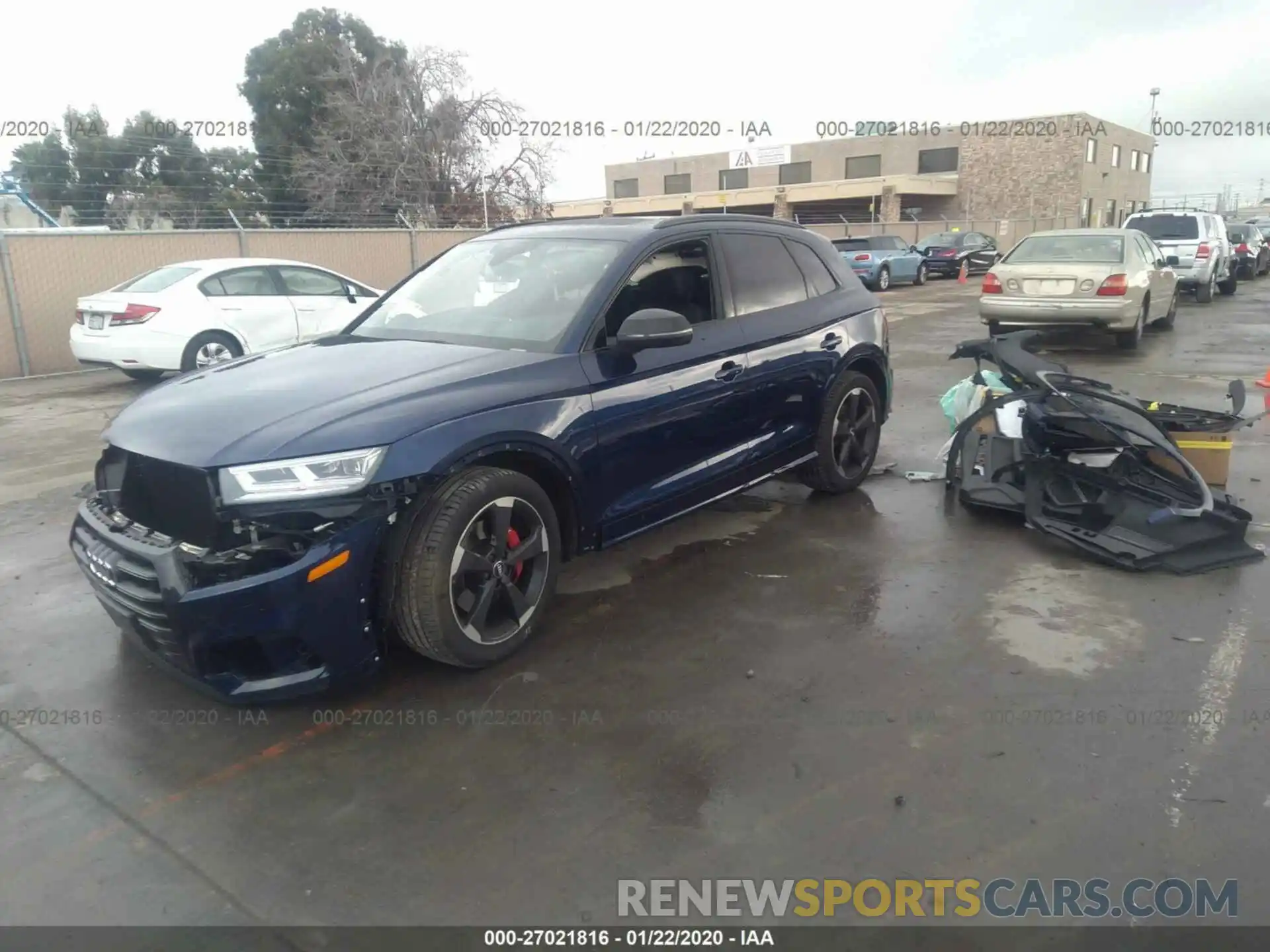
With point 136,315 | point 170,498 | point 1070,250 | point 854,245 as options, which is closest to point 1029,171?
point 854,245

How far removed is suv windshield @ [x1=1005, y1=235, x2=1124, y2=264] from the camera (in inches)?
480

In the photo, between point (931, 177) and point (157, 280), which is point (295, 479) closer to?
point (157, 280)

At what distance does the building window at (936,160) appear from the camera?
52344mm

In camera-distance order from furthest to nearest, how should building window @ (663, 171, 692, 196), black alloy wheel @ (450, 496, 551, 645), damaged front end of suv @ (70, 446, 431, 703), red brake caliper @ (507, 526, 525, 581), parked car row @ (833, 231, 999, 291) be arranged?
1. building window @ (663, 171, 692, 196)
2. parked car row @ (833, 231, 999, 291)
3. red brake caliper @ (507, 526, 525, 581)
4. black alloy wheel @ (450, 496, 551, 645)
5. damaged front end of suv @ (70, 446, 431, 703)

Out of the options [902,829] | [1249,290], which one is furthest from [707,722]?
[1249,290]

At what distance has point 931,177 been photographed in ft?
169

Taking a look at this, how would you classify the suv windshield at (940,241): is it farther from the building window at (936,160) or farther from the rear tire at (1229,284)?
the building window at (936,160)

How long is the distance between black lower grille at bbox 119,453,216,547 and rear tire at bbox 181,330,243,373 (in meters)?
7.32

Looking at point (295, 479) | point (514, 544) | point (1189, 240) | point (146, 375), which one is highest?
point (1189, 240)

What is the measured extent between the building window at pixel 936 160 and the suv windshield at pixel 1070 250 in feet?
143

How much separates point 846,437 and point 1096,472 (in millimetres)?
1466

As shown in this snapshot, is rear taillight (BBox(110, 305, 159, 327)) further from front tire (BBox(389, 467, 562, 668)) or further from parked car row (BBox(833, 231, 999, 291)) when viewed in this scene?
parked car row (BBox(833, 231, 999, 291))

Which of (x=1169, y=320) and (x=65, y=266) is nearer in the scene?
(x=65, y=266)

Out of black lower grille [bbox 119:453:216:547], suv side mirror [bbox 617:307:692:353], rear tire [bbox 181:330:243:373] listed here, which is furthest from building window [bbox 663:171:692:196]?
black lower grille [bbox 119:453:216:547]
